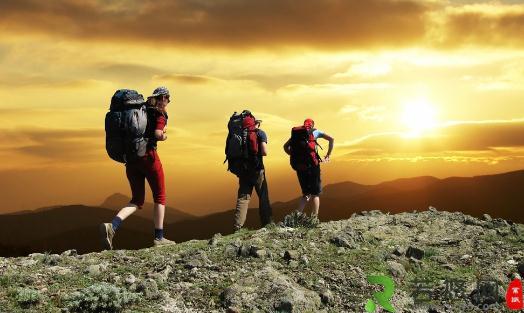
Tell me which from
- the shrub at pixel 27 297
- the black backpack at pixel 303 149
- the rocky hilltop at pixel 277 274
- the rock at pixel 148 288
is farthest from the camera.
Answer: the black backpack at pixel 303 149

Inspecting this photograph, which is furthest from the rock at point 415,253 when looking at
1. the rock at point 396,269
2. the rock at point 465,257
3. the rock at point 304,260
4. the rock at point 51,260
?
the rock at point 51,260

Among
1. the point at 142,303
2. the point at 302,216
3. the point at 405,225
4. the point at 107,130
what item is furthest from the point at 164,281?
the point at 405,225

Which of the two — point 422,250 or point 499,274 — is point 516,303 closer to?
point 499,274

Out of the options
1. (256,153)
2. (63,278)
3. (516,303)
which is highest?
(256,153)

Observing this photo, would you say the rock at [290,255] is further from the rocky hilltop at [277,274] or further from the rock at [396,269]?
the rock at [396,269]

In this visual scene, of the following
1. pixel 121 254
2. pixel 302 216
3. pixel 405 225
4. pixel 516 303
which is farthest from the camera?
pixel 405 225

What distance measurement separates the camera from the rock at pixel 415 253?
1244 centimetres

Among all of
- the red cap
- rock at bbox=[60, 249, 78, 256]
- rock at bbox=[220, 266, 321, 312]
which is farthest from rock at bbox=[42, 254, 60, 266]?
the red cap

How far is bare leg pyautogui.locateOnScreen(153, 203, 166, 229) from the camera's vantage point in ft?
42.9

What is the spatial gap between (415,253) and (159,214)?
496cm

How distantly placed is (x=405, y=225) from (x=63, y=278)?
811 cm

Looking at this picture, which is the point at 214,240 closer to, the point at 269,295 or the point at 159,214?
the point at 159,214

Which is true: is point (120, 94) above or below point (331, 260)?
above

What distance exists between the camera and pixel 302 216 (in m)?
14.2
